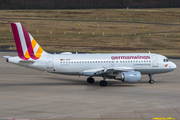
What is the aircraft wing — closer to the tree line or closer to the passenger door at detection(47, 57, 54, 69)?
the passenger door at detection(47, 57, 54, 69)

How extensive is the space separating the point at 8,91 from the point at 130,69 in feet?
53.8

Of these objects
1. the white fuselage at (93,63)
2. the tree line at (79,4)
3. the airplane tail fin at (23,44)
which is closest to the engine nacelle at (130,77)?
the white fuselage at (93,63)

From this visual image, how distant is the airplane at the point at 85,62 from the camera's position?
38.2 m

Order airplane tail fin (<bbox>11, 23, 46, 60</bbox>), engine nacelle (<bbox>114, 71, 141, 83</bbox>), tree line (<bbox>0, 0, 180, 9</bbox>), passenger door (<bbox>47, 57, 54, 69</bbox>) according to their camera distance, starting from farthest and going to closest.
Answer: tree line (<bbox>0, 0, 180, 9</bbox>)
passenger door (<bbox>47, 57, 54, 69</bbox>)
airplane tail fin (<bbox>11, 23, 46, 60</bbox>)
engine nacelle (<bbox>114, 71, 141, 83</bbox>)

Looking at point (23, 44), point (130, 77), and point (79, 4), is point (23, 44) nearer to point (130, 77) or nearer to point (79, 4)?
point (130, 77)

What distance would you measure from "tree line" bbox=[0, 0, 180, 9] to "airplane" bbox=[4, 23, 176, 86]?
127932mm

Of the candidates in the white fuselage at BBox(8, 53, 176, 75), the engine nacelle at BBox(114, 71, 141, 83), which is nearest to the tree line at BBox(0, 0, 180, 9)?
the white fuselage at BBox(8, 53, 176, 75)

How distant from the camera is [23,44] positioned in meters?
38.6

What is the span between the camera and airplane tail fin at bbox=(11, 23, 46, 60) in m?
38.1

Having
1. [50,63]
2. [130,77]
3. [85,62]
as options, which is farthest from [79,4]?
[130,77]

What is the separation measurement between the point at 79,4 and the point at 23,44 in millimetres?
130054

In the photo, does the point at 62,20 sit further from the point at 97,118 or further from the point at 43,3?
the point at 97,118

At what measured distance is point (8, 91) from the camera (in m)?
35.9

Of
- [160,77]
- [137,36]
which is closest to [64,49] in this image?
[137,36]
